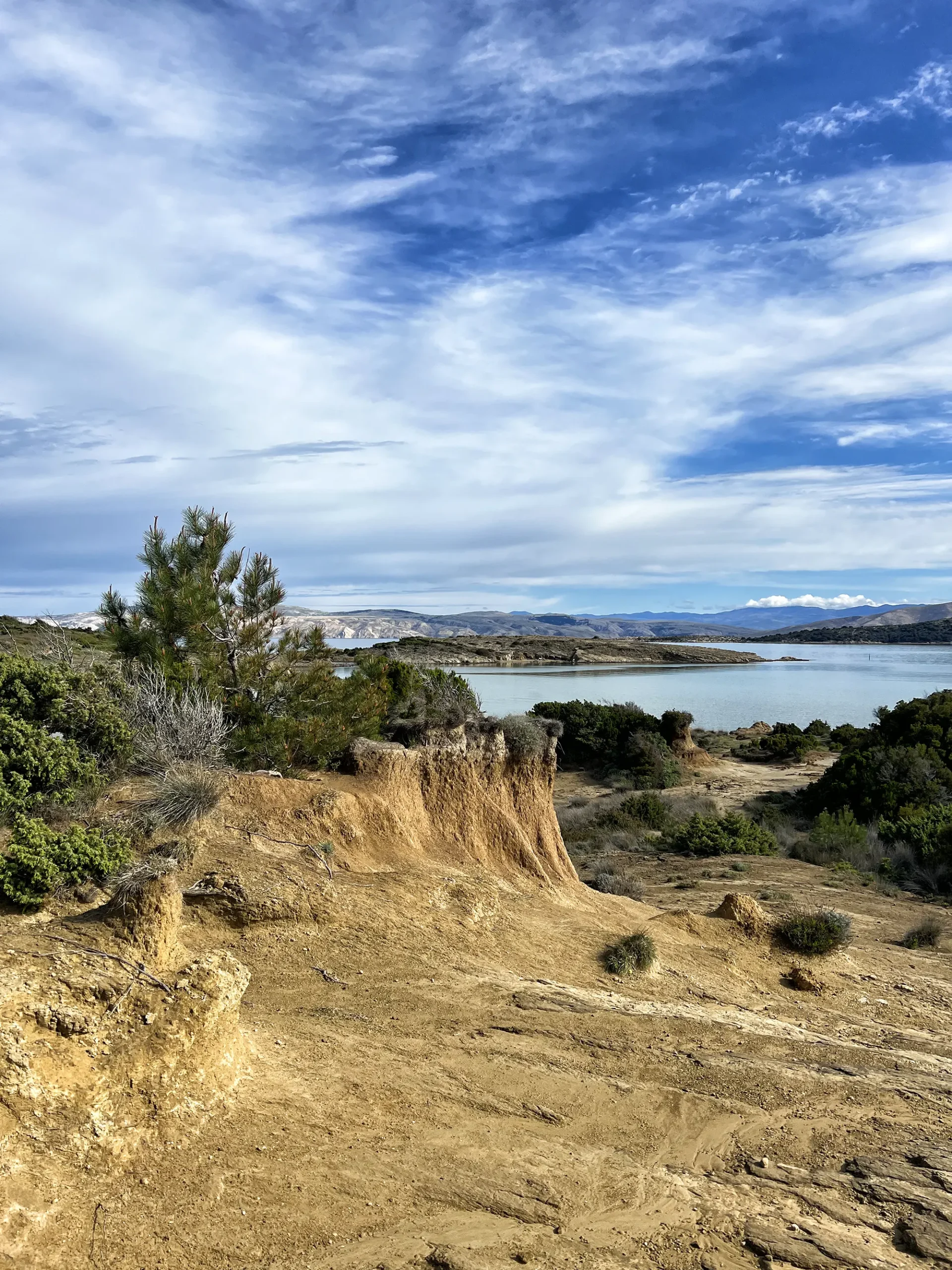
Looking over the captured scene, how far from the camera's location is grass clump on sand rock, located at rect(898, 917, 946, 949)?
512 inches

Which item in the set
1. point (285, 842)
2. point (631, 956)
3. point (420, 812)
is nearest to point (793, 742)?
point (420, 812)

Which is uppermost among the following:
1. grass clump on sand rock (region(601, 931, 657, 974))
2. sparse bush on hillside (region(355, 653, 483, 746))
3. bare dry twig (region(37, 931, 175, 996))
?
sparse bush on hillside (region(355, 653, 483, 746))

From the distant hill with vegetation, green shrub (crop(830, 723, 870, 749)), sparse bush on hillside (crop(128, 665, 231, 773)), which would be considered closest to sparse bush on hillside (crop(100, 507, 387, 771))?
sparse bush on hillside (crop(128, 665, 231, 773))

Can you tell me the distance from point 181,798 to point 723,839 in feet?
46.9

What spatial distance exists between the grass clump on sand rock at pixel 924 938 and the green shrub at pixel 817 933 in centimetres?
194

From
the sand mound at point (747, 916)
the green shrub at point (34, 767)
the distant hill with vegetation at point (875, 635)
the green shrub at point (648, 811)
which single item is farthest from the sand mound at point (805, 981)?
the distant hill with vegetation at point (875, 635)

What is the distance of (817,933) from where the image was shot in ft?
38.1

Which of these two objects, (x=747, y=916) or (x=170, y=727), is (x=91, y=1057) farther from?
(x=747, y=916)

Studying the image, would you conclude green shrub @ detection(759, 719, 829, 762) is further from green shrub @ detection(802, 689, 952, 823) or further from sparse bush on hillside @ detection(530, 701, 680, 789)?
green shrub @ detection(802, 689, 952, 823)

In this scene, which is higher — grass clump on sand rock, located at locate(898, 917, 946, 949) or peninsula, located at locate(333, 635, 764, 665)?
peninsula, located at locate(333, 635, 764, 665)

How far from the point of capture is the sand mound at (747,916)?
11.9m

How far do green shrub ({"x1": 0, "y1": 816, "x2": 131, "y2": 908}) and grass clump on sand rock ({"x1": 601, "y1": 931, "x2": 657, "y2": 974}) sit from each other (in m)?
5.60

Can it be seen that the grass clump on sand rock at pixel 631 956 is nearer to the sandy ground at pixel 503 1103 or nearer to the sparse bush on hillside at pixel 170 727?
the sandy ground at pixel 503 1103

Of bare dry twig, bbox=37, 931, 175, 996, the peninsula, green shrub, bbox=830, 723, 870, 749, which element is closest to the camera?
bare dry twig, bbox=37, 931, 175, 996
